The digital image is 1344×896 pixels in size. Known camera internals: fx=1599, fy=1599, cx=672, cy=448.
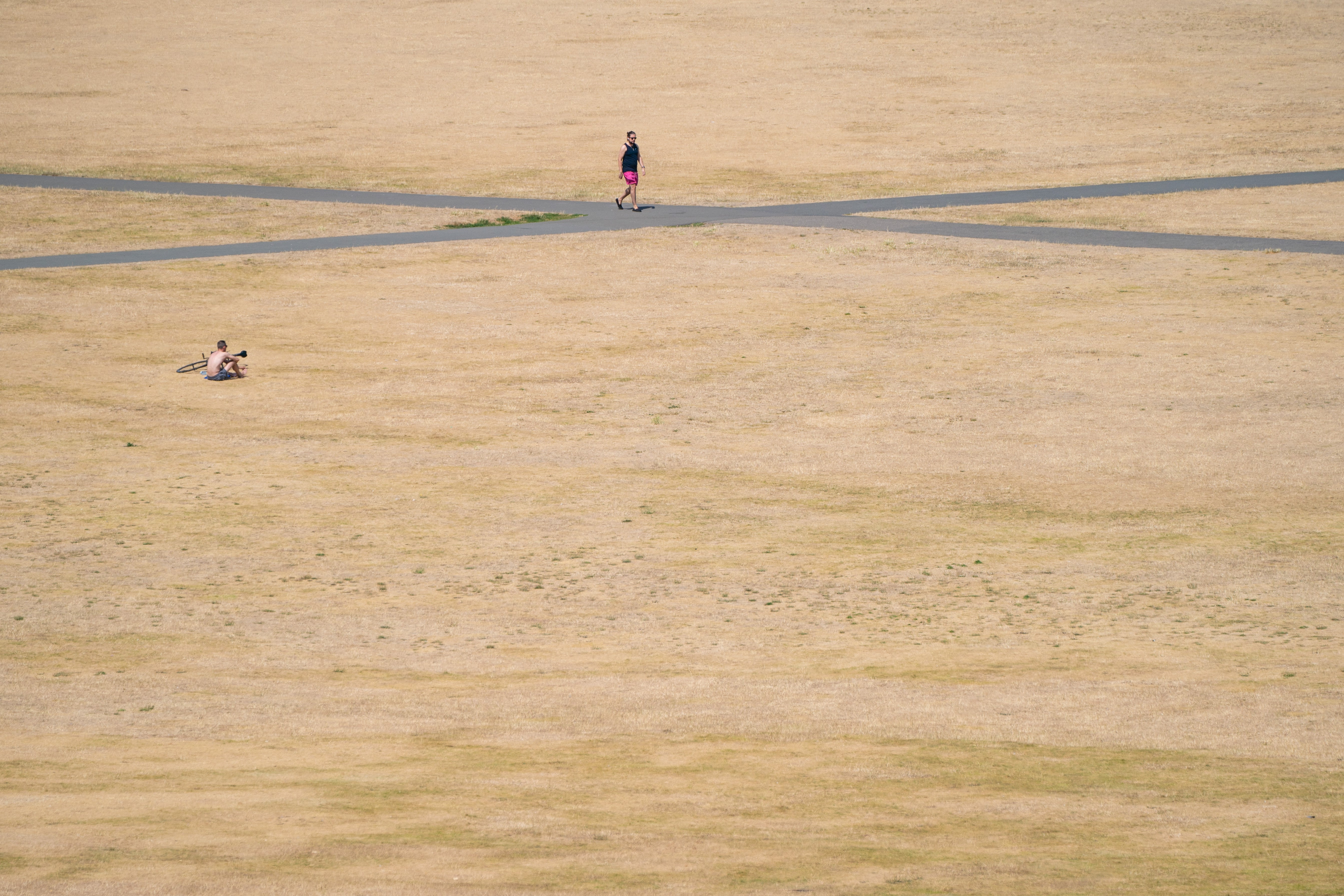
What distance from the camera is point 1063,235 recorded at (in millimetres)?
35906

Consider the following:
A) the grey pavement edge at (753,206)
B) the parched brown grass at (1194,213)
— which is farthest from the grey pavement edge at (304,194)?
the parched brown grass at (1194,213)

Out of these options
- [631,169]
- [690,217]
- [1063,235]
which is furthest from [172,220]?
[1063,235]

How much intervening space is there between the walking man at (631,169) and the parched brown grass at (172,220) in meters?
2.97

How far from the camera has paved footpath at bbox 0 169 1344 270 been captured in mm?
34812

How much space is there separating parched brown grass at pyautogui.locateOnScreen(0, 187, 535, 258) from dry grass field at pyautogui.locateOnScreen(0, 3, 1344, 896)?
0.78 feet

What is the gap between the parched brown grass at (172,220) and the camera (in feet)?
119

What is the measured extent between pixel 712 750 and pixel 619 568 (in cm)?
495

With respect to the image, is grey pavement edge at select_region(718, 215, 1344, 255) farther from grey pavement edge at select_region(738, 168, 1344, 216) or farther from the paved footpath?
grey pavement edge at select_region(738, 168, 1344, 216)

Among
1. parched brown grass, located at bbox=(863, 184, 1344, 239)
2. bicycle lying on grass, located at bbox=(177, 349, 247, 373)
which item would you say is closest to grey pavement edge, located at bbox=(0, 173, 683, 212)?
parched brown grass, located at bbox=(863, 184, 1344, 239)

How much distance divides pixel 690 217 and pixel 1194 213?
39.7 feet

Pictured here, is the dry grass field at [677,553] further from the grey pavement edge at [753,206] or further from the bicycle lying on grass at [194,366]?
the grey pavement edge at [753,206]

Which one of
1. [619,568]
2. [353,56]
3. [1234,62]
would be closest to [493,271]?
[619,568]

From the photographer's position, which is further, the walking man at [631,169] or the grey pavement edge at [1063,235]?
the walking man at [631,169]

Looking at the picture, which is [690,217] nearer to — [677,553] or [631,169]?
[631,169]
